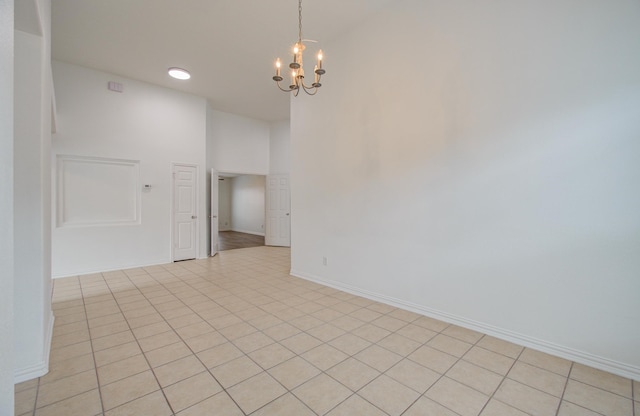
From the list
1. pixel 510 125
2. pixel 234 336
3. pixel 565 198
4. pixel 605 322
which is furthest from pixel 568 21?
pixel 234 336

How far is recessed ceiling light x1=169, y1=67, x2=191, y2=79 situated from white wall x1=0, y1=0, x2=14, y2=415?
4.74 meters

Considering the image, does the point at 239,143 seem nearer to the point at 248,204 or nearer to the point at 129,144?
the point at 129,144

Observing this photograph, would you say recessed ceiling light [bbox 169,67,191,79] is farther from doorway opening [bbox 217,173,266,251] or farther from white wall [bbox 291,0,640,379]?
doorway opening [bbox 217,173,266,251]

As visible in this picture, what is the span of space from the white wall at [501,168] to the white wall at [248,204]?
713cm

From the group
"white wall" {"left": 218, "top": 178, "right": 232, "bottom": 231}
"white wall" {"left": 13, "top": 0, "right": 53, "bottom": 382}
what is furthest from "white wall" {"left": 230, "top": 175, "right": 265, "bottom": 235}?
"white wall" {"left": 13, "top": 0, "right": 53, "bottom": 382}

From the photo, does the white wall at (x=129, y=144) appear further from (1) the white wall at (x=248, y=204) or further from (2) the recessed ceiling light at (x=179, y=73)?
(1) the white wall at (x=248, y=204)

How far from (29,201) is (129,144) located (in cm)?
387

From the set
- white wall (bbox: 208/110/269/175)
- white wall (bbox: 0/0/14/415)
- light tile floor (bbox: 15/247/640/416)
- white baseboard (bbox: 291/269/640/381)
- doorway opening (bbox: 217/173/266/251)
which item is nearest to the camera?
white wall (bbox: 0/0/14/415)

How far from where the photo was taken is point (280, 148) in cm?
793

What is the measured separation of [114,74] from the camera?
5.20 m

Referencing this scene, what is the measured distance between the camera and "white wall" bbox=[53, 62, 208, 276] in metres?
4.80

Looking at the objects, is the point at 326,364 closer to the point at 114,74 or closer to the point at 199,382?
the point at 199,382

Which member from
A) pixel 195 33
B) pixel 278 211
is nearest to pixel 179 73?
pixel 195 33

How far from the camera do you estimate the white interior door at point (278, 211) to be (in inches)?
313
